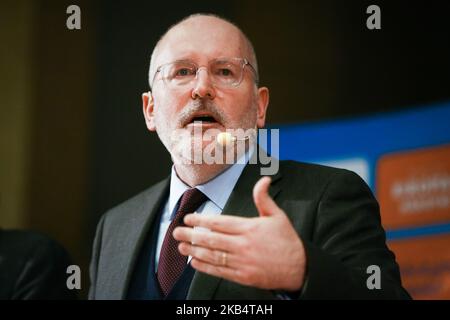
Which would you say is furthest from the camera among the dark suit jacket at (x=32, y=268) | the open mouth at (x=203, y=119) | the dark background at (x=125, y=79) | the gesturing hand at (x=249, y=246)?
the dark background at (x=125, y=79)

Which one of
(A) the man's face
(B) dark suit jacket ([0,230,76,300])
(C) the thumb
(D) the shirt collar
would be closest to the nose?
(A) the man's face

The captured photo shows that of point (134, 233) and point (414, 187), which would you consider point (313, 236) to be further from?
→ point (414, 187)

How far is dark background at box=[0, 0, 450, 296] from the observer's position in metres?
3.21

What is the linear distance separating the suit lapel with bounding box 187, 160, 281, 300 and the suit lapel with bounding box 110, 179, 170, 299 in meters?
0.24

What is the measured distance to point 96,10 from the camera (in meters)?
3.47

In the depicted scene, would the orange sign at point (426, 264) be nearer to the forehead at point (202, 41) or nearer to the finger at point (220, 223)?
the forehead at point (202, 41)

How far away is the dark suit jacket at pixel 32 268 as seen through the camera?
203 cm

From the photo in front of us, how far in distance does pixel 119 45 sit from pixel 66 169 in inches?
25.7

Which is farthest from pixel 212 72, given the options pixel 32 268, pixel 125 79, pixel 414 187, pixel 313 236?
pixel 125 79

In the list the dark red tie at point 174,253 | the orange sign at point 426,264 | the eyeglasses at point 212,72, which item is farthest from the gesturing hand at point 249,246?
the orange sign at point 426,264

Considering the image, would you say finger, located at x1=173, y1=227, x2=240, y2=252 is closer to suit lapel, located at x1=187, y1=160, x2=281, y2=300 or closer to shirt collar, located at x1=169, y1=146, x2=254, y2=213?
suit lapel, located at x1=187, y1=160, x2=281, y2=300

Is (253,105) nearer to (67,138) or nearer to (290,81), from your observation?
(290,81)

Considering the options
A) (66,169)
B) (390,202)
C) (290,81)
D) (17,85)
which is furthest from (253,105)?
(17,85)

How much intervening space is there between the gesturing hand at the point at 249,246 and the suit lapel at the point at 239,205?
0.64 ft
